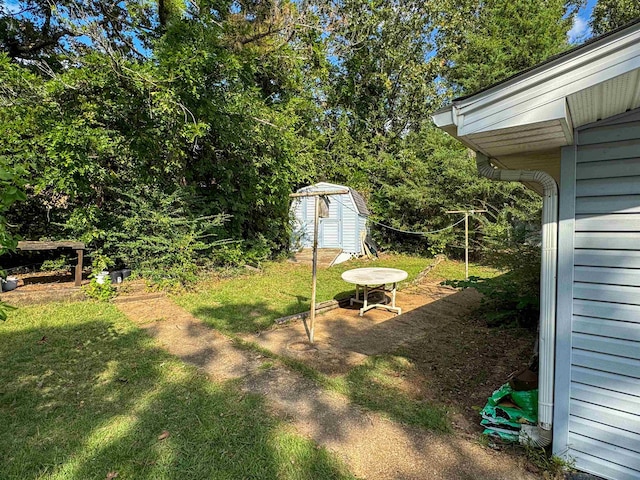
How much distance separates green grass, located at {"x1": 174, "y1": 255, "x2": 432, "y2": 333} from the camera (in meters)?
5.52

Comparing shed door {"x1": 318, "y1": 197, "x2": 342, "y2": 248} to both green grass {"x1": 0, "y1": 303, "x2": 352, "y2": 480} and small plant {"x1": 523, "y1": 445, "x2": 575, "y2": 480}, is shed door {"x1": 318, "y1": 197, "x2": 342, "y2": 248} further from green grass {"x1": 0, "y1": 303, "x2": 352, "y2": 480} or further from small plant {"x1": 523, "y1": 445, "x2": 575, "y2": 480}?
small plant {"x1": 523, "y1": 445, "x2": 575, "y2": 480}

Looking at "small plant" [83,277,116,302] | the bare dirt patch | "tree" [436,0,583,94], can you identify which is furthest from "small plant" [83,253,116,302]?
"tree" [436,0,583,94]

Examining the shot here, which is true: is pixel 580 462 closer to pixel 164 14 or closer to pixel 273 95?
pixel 164 14

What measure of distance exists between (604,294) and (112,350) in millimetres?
4828

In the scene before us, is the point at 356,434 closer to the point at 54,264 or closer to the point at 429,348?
the point at 429,348

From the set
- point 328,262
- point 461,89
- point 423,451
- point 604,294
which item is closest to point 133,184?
point 328,262

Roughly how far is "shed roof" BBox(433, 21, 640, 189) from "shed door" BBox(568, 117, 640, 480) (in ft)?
0.74

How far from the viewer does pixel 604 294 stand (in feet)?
6.59

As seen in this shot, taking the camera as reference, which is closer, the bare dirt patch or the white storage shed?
the bare dirt patch

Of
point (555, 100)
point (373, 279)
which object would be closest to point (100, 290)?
point (373, 279)

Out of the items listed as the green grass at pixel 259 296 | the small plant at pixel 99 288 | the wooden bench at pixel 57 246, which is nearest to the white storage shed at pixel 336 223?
the green grass at pixel 259 296

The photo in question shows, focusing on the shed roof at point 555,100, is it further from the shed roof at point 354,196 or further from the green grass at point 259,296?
the shed roof at point 354,196

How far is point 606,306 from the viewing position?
2000 millimetres

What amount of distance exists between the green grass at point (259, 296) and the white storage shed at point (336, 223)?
8.00 feet
